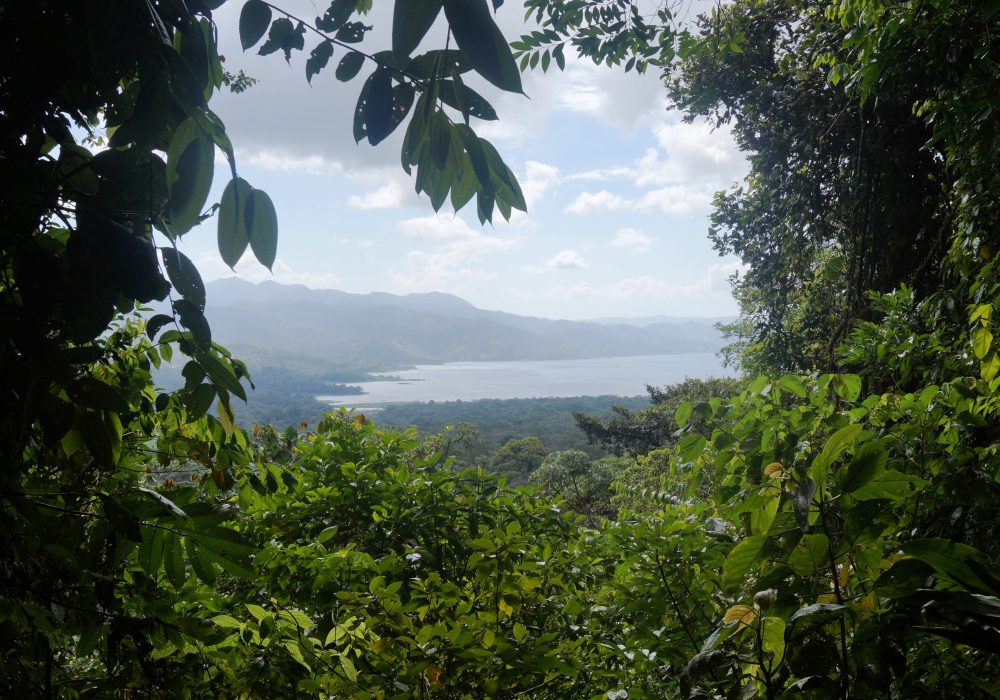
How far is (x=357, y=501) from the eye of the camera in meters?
2.08

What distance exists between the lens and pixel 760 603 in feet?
2.07

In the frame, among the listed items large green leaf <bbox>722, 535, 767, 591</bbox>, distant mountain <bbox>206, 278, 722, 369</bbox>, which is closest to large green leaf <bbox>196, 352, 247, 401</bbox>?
large green leaf <bbox>722, 535, 767, 591</bbox>

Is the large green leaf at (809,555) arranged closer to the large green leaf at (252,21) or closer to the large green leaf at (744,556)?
the large green leaf at (744,556)

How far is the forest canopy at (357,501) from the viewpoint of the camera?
0.57m

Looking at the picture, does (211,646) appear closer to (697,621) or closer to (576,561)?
(697,621)

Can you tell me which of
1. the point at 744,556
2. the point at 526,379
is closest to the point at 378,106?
the point at 744,556

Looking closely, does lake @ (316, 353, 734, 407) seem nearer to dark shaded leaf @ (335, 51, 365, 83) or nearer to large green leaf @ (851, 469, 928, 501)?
large green leaf @ (851, 469, 928, 501)

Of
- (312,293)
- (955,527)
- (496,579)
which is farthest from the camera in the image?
(312,293)

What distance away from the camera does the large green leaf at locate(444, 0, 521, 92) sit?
414 millimetres

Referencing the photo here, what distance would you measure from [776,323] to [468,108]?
18.9ft

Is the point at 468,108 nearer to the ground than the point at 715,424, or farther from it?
farther from it

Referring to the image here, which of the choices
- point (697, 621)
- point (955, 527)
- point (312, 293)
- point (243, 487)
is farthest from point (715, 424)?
point (312, 293)

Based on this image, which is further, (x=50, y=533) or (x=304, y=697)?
(x=304, y=697)

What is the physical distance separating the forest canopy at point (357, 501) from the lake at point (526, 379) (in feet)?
61.8
